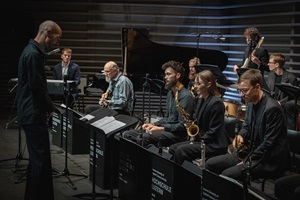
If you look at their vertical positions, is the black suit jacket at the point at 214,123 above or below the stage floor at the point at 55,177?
above

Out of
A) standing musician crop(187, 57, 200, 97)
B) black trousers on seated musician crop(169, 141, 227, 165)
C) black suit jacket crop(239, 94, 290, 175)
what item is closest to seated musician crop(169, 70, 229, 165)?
black trousers on seated musician crop(169, 141, 227, 165)

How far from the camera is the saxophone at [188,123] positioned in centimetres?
565

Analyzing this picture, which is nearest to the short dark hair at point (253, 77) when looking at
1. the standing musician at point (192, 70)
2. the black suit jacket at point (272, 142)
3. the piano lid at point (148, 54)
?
the black suit jacket at point (272, 142)

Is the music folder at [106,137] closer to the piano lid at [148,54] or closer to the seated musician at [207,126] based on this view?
the seated musician at [207,126]

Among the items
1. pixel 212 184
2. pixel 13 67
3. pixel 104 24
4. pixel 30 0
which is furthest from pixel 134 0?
pixel 212 184

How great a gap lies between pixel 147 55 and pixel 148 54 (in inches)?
1.1

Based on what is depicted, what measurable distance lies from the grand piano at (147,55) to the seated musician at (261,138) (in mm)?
4854

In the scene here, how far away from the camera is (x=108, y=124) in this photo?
509 centimetres

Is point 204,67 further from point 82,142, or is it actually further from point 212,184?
point 212,184

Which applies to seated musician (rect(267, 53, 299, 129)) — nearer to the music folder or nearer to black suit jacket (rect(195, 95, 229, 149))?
black suit jacket (rect(195, 95, 229, 149))

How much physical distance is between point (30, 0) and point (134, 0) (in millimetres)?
2536

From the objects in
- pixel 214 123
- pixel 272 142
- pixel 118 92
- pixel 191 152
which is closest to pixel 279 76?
pixel 118 92

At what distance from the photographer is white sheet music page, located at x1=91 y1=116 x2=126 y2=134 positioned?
4.95 m

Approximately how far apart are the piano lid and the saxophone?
11.7ft
